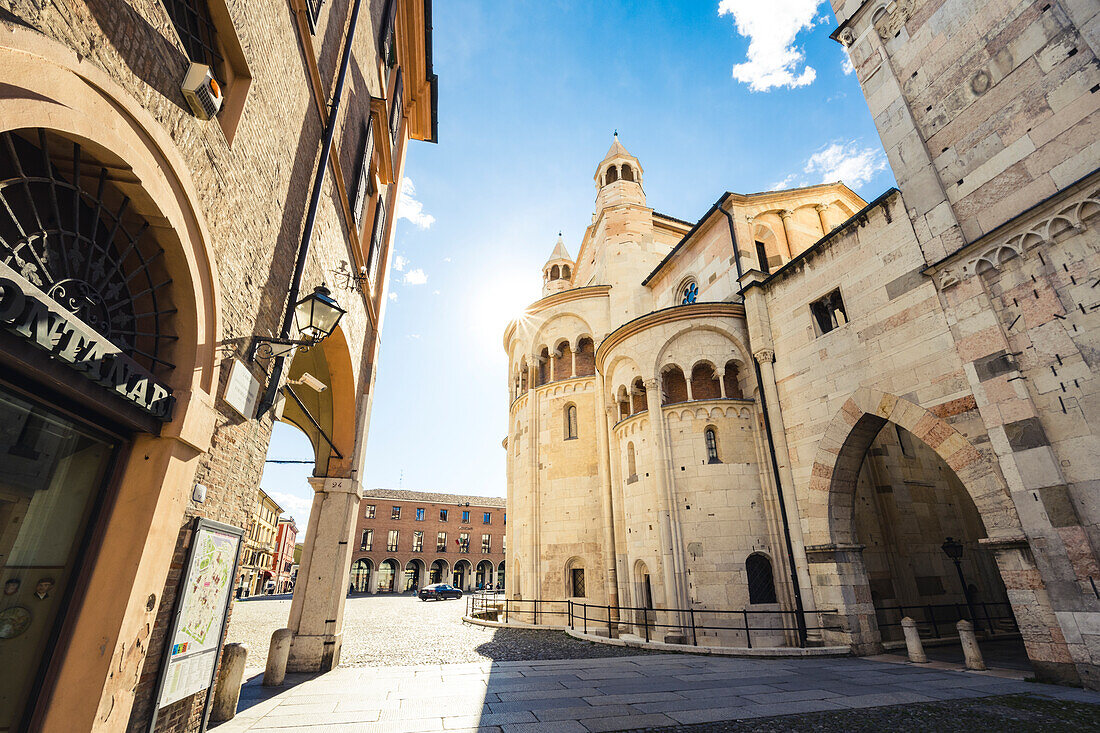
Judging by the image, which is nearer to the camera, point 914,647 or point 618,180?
point 914,647

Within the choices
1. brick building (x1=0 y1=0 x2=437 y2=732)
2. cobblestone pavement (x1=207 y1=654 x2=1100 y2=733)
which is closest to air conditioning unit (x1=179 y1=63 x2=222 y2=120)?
brick building (x1=0 y1=0 x2=437 y2=732)

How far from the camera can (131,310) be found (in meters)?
3.87

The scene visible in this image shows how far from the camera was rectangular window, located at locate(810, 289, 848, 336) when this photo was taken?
1274 centimetres

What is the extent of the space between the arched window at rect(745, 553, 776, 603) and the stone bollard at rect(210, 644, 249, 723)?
11.8 m

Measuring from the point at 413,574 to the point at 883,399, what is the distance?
52347 mm

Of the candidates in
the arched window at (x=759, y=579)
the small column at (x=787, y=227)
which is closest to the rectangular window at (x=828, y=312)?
the small column at (x=787, y=227)

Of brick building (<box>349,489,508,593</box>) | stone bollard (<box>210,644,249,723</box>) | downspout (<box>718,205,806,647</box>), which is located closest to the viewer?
stone bollard (<box>210,644,249,723</box>)

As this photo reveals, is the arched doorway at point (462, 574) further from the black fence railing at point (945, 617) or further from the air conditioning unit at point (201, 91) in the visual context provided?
the air conditioning unit at point (201, 91)

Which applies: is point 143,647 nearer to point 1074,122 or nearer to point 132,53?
point 132,53

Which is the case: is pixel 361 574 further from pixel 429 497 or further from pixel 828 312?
pixel 828 312

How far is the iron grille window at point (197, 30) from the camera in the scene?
4051mm

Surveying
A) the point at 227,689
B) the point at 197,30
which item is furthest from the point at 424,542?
the point at 197,30

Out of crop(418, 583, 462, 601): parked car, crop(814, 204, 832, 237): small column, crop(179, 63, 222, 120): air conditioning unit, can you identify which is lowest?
crop(418, 583, 462, 601): parked car

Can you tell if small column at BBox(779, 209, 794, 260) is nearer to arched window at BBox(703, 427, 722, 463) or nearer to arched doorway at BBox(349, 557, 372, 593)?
arched window at BBox(703, 427, 722, 463)
